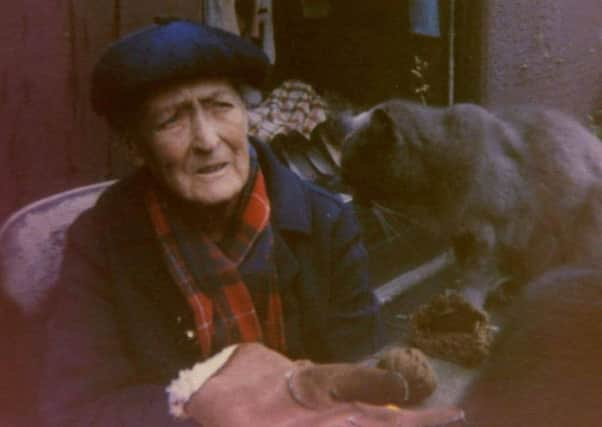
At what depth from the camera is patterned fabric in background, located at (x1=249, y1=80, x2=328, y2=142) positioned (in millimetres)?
1792

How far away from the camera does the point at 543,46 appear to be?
1.74 m

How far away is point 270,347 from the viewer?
1.32 meters

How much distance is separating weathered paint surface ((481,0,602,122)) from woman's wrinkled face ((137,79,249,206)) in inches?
33.3

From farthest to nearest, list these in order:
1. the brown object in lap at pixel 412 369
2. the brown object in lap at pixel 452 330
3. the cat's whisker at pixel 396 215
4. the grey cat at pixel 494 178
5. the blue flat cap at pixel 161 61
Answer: the cat's whisker at pixel 396 215 < the grey cat at pixel 494 178 < the brown object in lap at pixel 452 330 < the brown object in lap at pixel 412 369 < the blue flat cap at pixel 161 61

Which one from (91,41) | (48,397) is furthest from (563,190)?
(48,397)

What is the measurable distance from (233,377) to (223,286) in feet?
0.53

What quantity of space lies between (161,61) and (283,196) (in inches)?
13.8

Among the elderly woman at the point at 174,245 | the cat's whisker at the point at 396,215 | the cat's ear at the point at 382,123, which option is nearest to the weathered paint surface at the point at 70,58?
the elderly woman at the point at 174,245

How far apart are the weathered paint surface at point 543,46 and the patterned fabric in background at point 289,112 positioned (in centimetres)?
50

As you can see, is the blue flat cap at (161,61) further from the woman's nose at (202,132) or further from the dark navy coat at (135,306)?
the dark navy coat at (135,306)

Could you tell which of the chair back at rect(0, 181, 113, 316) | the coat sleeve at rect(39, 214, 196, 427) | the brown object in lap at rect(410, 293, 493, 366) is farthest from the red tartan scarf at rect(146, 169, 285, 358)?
the brown object in lap at rect(410, 293, 493, 366)

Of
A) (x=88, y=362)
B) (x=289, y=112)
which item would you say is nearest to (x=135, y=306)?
(x=88, y=362)

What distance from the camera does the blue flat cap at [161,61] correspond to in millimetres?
1109

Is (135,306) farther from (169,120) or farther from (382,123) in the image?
(382,123)
